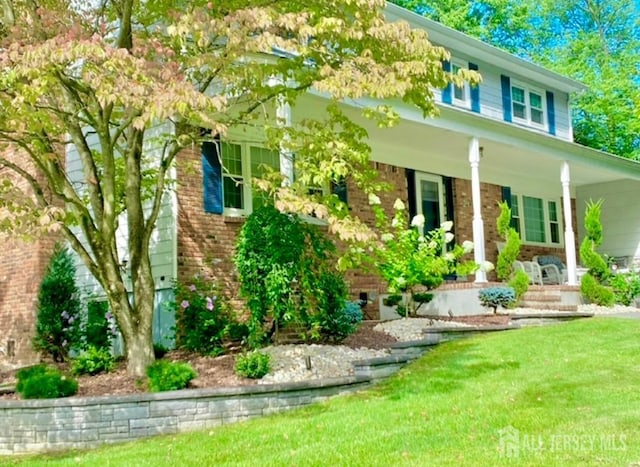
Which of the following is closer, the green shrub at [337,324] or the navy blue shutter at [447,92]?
the green shrub at [337,324]

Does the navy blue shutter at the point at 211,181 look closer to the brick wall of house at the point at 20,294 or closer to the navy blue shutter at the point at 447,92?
the brick wall of house at the point at 20,294

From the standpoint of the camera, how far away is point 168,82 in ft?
21.7

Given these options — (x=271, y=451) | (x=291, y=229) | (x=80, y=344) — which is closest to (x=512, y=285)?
(x=291, y=229)

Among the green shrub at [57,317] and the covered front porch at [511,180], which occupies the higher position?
the covered front porch at [511,180]

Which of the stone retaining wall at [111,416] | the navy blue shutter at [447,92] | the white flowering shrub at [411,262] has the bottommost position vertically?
the stone retaining wall at [111,416]

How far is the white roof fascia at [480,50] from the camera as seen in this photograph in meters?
15.7

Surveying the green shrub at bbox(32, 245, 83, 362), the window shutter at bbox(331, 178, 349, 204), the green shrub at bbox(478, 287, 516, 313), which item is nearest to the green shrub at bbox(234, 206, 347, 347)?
the green shrub at bbox(32, 245, 83, 362)

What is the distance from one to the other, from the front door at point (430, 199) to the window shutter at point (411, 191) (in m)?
0.08

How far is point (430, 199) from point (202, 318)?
26.1 feet

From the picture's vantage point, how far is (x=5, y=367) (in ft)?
38.9

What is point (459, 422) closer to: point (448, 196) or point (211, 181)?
point (211, 181)

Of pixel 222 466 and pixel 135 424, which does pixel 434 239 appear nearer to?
pixel 135 424


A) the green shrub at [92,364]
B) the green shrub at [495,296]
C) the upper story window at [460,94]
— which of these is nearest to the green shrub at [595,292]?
the green shrub at [495,296]

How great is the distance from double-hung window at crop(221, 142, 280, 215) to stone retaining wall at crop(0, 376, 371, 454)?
14.8ft
